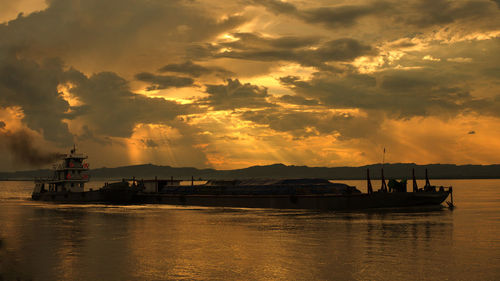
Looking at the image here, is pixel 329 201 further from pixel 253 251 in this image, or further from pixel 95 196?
pixel 95 196

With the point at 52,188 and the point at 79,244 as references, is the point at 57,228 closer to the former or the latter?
the point at 79,244

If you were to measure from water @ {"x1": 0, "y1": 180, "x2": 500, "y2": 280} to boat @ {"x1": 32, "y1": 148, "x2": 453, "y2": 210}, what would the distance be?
73.1ft

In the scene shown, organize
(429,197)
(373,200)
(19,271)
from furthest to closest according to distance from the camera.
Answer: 1. (429,197)
2. (373,200)
3. (19,271)

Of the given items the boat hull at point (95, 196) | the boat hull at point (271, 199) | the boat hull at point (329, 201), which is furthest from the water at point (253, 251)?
the boat hull at point (95, 196)

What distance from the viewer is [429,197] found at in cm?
8069

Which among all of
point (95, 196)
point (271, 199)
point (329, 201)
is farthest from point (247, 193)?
point (95, 196)

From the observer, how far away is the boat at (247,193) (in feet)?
251

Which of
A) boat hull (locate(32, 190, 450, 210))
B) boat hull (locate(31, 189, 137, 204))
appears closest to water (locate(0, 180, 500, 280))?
boat hull (locate(32, 190, 450, 210))

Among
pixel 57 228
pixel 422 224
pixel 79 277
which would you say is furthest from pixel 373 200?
pixel 79 277

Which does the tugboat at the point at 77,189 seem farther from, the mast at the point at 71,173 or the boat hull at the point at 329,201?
the boat hull at the point at 329,201

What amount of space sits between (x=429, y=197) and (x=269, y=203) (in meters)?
25.8

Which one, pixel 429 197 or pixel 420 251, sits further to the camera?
pixel 429 197

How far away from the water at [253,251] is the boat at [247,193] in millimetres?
22285

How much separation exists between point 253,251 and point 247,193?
55444mm
